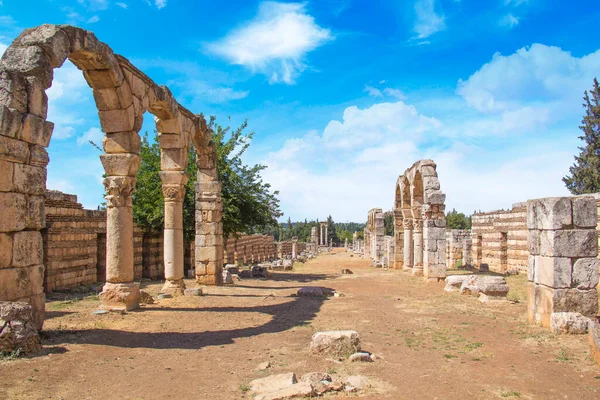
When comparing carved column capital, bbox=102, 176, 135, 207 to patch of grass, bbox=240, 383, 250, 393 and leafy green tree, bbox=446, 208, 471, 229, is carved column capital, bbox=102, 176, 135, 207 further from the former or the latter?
leafy green tree, bbox=446, 208, 471, 229

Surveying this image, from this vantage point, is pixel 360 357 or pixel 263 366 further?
pixel 360 357

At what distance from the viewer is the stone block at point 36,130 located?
21.0ft

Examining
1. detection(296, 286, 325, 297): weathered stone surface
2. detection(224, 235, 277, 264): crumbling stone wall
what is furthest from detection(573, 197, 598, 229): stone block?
detection(224, 235, 277, 264): crumbling stone wall

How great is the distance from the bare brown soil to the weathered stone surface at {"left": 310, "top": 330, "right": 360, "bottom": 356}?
0.21 m

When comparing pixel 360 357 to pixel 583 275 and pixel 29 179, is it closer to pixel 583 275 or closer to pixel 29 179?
pixel 583 275

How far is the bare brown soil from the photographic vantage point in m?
5.13

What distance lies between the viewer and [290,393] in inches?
188

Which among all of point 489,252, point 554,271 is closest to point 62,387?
point 554,271

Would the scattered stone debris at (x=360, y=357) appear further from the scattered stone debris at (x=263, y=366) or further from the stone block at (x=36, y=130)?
the stone block at (x=36, y=130)

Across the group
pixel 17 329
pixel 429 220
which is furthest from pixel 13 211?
pixel 429 220

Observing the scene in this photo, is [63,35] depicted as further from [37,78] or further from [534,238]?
[534,238]

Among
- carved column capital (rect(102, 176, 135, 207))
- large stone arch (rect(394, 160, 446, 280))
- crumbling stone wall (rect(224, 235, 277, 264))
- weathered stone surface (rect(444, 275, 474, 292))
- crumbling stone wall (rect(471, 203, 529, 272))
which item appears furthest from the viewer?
crumbling stone wall (rect(224, 235, 277, 264))

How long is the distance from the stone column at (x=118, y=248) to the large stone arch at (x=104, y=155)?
0.07 ft

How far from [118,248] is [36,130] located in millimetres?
3613
